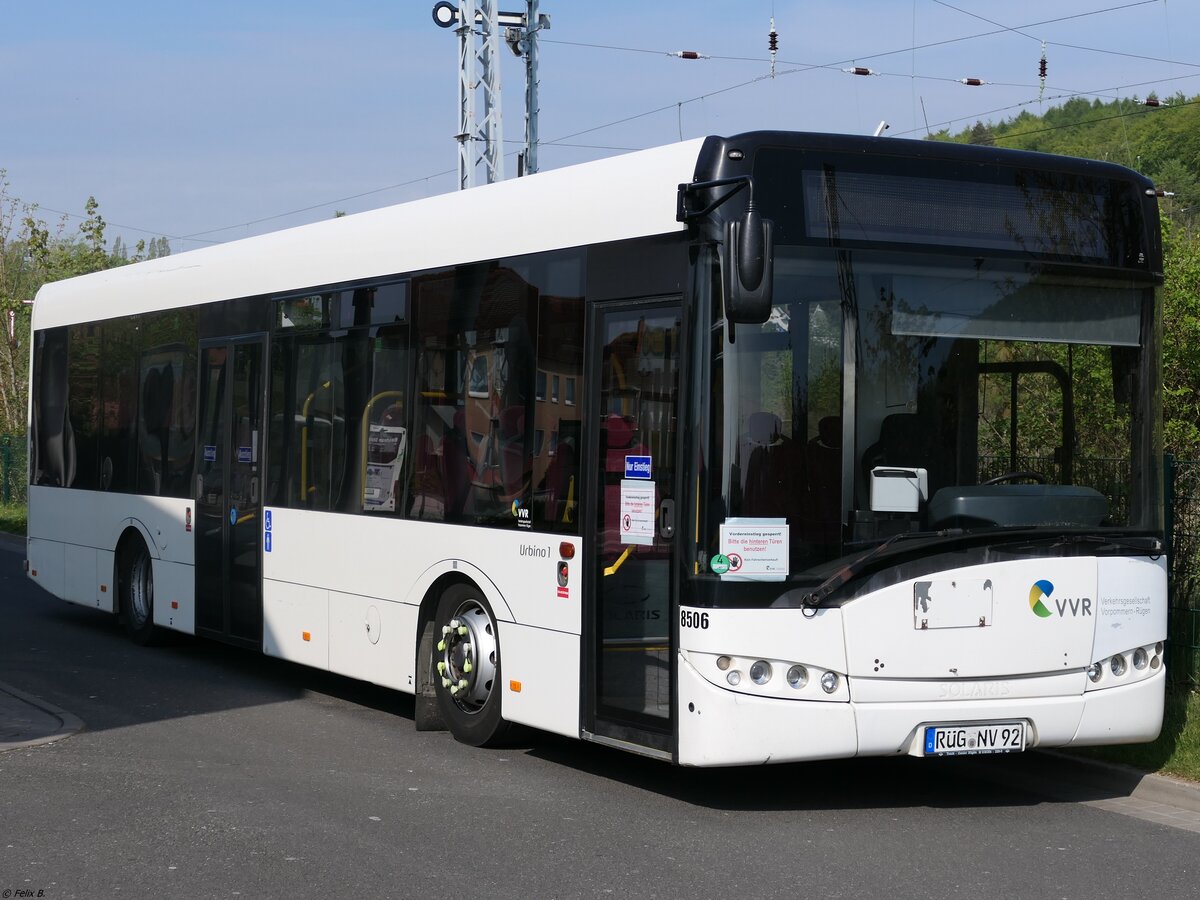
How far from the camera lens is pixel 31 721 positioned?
33.8 ft

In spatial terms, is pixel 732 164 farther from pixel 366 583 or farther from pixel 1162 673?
pixel 366 583

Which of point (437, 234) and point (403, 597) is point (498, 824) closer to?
point (403, 597)

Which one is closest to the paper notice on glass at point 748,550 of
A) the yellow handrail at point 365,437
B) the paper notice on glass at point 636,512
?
the paper notice on glass at point 636,512

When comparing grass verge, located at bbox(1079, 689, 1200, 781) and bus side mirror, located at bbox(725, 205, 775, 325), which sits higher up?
bus side mirror, located at bbox(725, 205, 775, 325)

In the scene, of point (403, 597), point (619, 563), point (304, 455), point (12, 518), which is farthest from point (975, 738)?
point (12, 518)

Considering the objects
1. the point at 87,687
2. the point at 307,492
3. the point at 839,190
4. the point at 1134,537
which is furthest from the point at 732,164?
the point at 87,687

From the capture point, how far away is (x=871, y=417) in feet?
25.1

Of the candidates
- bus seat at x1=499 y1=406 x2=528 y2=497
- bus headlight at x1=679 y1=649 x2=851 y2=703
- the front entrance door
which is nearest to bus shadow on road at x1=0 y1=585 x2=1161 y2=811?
the front entrance door

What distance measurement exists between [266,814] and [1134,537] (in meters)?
4.58

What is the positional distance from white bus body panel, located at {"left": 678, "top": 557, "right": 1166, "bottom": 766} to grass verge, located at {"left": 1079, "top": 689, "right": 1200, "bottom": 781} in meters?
0.62

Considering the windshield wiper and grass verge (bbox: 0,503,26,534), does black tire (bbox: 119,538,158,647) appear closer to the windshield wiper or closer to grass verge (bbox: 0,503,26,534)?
the windshield wiper

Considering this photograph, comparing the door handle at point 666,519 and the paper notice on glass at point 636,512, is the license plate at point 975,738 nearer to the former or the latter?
the door handle at point 666,519

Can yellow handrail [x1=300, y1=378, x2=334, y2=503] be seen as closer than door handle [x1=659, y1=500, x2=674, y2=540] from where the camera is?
No

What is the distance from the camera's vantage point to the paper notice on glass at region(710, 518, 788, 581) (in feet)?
24.4
